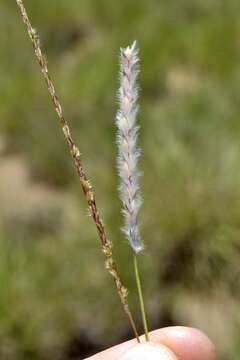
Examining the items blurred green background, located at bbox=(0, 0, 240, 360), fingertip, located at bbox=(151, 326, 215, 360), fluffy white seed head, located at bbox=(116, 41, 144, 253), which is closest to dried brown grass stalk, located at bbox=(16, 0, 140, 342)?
fluffy white seed head, located at bbox=(116, 41, 144, 253)

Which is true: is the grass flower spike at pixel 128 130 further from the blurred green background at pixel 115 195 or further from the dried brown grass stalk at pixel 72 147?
the blurred green background at pixel 115 195

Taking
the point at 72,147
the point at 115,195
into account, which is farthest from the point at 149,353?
the point at 115,195

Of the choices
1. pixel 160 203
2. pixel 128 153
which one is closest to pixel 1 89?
pixel 160 203

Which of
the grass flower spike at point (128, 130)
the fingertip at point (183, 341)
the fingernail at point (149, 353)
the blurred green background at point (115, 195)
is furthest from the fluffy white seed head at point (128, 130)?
the blurred green background at point (115, 195)

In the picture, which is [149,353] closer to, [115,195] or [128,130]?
[128,130]

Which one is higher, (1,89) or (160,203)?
(1,89)

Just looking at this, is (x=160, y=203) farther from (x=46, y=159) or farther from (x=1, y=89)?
(x=1, y=89)

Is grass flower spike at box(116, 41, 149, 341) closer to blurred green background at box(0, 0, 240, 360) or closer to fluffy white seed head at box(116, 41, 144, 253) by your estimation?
fluffy white seed head at box(116, 41, 144, 253)
